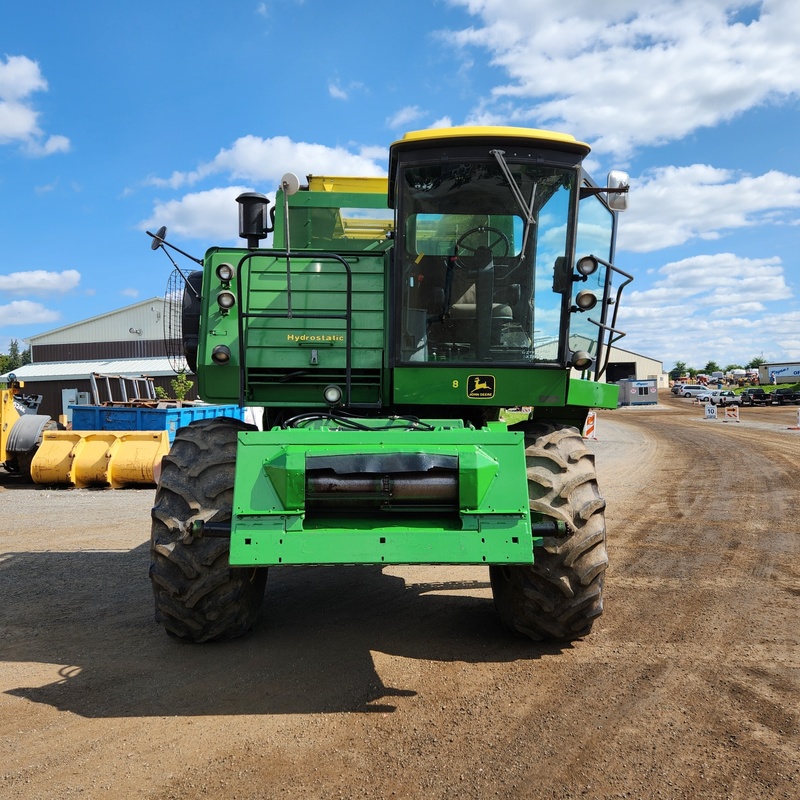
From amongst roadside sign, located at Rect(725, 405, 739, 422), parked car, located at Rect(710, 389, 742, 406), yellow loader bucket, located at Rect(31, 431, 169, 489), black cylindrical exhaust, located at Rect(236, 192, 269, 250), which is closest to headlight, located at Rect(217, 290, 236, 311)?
black cylindrical exhaust, located at Rect(236, 192, 269, 250)

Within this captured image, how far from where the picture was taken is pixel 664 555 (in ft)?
26.2

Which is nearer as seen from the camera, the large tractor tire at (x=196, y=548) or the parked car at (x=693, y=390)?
the large tractor tire at (x=196, y=548)

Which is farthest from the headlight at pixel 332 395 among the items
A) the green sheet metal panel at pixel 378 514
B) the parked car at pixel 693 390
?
the parked car at pixel 693 390

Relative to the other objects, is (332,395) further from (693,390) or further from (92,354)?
(693,390)

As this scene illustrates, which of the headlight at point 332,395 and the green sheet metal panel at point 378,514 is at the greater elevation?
the headlight at point 332,395

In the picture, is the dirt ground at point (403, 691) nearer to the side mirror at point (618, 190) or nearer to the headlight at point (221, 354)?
the headlight at point (221, 354)

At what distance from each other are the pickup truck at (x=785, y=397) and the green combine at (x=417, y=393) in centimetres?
5201

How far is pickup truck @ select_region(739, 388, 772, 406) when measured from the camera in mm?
51131

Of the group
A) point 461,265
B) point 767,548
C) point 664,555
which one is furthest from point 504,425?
point 767,548

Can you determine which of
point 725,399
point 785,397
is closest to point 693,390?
point 725,399

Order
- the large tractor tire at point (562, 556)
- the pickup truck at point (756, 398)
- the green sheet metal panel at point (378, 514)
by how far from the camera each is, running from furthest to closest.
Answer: the pickup truck at point (756, 398)
the large tractor tire at point (562, 556)
the green sheet metal panel at point (378, 514)

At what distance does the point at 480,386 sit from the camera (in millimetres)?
5375

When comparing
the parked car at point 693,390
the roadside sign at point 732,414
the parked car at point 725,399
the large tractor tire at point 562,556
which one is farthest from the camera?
the parked car at point 693,390

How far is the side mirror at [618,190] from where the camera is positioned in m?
5.39
